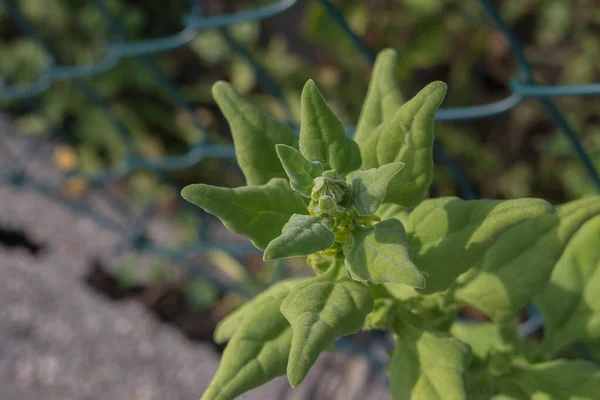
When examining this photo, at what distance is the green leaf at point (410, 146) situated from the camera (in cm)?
69

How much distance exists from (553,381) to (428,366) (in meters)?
0.25

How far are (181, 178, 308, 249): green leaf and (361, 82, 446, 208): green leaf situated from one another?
108 mm

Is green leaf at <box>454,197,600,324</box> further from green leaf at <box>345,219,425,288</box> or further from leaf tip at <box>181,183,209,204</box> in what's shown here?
leaf tip at <box>181,183,209,204</box>

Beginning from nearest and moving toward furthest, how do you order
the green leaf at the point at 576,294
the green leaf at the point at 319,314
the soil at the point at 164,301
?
the green leaf at the point at 319,314 → the green leaf at the point at 576,294 → the soil at the point at 164,301

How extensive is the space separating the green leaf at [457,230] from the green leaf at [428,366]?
9 cm

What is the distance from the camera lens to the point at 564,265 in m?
1.00

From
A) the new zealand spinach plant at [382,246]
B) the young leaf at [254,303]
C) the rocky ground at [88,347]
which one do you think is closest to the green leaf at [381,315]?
the new zealand spinach plant at [382,246]

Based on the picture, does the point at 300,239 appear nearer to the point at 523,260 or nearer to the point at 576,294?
the point at 523,260

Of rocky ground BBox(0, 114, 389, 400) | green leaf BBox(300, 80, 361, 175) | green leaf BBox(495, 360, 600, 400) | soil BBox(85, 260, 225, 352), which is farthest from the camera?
soil BBox(85, 260, 225, 352)

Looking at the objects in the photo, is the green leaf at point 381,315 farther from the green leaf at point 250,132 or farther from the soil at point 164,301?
the soil at point 164,301

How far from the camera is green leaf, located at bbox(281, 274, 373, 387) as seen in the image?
24.7 inches

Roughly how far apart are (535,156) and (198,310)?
4.52ft

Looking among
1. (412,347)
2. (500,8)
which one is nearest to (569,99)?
(500,8)

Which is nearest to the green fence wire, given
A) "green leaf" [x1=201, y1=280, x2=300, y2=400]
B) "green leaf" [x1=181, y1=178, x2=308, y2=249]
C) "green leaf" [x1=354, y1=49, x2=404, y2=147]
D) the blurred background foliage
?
the blurred background foliage
